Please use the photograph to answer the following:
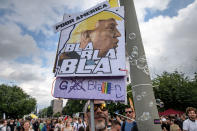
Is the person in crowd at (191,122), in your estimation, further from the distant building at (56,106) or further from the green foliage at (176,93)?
the distant building at (56,106)

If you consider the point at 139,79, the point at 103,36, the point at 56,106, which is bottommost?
the point at 56,106

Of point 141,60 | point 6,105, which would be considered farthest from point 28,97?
point 141,60

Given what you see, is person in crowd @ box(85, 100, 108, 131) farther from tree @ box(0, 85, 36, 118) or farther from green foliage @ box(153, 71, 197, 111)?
tree @ box(0, 85, 36, 118)

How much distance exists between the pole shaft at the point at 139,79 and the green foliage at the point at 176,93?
1985cm

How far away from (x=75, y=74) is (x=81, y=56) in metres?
0.35

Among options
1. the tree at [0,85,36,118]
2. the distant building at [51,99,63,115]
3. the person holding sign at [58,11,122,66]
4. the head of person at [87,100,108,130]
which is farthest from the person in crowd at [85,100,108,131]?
the distant building at [51,99,63,115]

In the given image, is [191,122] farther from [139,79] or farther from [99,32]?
[99,32]

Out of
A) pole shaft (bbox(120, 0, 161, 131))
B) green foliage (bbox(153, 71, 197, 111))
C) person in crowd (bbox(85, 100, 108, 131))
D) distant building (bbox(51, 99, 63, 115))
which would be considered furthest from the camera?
distant building (bbox(51, 99, 63, 115))

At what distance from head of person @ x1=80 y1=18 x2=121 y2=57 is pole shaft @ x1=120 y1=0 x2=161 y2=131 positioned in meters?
2.34

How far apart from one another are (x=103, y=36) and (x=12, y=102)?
49.1 m

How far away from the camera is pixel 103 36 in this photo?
255 cm

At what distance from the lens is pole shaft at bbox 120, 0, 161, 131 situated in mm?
4094

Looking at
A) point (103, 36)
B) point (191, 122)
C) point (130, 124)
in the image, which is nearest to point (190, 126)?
point (191, 122)

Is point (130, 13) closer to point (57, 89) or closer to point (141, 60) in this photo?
point (141, 60)
